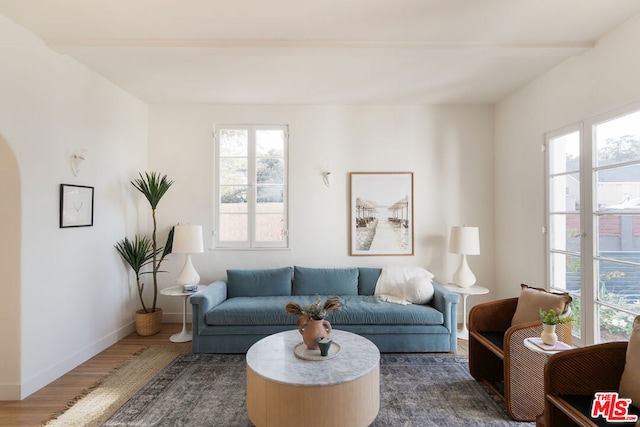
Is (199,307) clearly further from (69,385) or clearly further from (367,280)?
(367,280)

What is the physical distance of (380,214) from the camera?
13.8 ft

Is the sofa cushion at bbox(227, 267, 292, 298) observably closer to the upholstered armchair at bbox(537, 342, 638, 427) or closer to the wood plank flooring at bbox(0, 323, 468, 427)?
the wood plank flooring at bbox(0, 323, 468, 427)

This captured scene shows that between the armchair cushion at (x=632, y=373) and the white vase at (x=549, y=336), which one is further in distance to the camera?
the white vase at (x=549, y=336)

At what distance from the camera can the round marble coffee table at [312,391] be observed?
1876 millimetres

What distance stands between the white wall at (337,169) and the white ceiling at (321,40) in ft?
1.83

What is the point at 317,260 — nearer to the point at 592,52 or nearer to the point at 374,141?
the point at 374,141

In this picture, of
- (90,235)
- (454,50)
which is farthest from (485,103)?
(90,235)

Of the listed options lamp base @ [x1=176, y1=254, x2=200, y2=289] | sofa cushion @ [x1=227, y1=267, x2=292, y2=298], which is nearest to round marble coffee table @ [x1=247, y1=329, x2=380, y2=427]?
sofa cushion @ [x1=227, y1=267, x2=292, y2=298]

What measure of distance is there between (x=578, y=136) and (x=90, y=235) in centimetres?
490

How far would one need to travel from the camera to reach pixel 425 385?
2.66 m

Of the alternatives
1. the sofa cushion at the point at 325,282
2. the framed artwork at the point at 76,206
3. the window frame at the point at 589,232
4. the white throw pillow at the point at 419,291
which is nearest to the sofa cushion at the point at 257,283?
the sofa cushion at the point at 325,282

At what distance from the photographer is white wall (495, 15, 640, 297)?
2459 millimetres

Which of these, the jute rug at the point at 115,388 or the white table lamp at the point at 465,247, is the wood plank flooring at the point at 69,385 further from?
the white table lamp at the point at 465,247

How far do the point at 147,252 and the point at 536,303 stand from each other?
4166 mm
